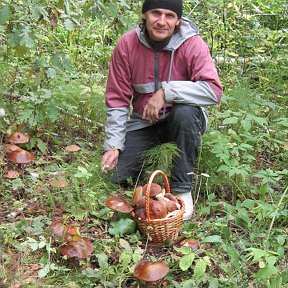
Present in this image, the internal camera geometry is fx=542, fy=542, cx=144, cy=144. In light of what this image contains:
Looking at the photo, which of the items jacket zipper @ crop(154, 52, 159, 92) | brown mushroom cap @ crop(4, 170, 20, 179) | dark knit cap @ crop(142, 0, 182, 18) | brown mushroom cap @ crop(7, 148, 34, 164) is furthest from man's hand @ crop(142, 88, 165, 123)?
brown mushroom cap @ crop(4, 170, 20, 179)

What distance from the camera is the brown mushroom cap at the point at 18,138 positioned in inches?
163

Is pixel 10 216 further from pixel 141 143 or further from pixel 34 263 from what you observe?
pixel 141 143

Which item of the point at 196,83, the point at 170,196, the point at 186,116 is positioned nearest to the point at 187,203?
the point at 170,196

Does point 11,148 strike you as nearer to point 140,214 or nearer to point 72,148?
point 72,148

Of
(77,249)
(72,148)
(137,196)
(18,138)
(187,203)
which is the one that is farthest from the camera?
(72,148)

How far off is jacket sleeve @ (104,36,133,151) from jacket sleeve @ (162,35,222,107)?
0.33 metres

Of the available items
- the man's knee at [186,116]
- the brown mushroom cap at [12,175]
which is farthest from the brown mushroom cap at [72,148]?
the man's knee at [186,116]

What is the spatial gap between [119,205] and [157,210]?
0.25 metres

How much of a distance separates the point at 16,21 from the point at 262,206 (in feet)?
7.37

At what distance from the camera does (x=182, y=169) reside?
3.84 metres

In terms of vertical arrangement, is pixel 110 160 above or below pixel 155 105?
below

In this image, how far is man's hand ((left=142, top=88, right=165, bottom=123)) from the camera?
3818mm

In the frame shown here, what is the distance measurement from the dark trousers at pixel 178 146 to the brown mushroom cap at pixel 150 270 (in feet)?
3.03

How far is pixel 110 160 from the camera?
3.93m
